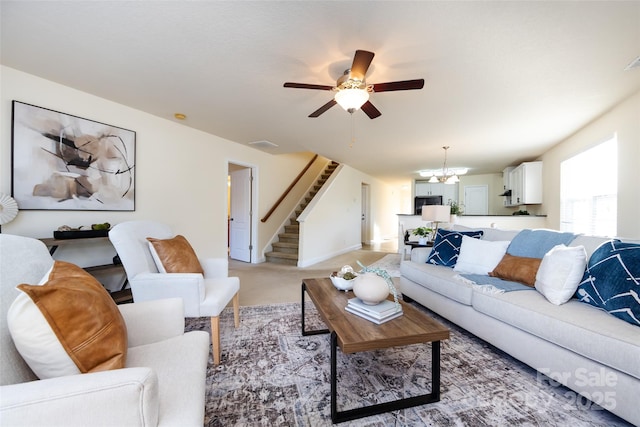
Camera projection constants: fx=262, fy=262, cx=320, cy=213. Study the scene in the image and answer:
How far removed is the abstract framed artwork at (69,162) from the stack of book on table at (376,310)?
298 centimetres

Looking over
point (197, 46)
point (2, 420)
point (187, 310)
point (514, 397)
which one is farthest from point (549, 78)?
point (2, 420)

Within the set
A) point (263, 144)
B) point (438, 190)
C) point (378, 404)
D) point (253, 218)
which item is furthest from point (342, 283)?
point (438, 190)

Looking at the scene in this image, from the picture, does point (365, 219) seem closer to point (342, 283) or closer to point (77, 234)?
point (342, 283)

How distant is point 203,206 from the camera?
411cm

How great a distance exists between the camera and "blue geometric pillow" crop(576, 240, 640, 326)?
1440 mm

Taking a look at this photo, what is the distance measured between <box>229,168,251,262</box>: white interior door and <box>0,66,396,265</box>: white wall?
0.77ft

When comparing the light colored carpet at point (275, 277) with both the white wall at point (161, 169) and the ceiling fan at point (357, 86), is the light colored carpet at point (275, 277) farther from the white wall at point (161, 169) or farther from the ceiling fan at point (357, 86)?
the ceiling fan at point (357, 86)

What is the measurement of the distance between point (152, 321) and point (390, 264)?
466cm

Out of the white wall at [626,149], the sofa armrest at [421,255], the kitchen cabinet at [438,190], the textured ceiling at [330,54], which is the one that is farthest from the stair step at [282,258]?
the kitchen cabinet at [438,190]

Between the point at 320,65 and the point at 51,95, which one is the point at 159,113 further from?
the point at 320,65

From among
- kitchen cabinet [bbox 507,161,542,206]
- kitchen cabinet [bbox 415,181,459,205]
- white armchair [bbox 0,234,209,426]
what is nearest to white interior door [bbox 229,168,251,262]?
white armchair [bbox 0,234,209,426]

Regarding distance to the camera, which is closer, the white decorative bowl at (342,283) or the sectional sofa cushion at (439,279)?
the white decorative bowl at (342,283)

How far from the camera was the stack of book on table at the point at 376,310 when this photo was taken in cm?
149

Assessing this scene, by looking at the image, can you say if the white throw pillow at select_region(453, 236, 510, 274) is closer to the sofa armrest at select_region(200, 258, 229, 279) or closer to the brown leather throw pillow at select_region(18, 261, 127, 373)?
the sofa armrest at select_region(200, 258, 229, 279)
